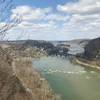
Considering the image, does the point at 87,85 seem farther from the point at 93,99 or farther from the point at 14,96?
the point at 14,96

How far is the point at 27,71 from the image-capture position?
46.2 metres

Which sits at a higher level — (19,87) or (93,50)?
(93,50)

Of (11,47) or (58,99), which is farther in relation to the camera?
(58,99)

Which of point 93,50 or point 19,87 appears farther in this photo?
point 93,50

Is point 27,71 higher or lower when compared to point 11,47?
lower

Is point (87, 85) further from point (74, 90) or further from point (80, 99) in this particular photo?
point (80, 99)

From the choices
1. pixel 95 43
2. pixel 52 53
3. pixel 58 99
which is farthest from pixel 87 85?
pixel 52 53

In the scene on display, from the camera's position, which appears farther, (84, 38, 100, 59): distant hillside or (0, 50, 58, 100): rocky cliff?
(84, 38, 100, 59): distant hillside

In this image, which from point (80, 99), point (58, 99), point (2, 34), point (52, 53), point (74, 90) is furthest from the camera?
point (52, 53)

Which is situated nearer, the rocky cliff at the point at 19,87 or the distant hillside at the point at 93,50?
the rocky cliff at the point at 19,87

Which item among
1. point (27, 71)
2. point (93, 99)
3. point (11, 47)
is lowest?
point (93, 99)

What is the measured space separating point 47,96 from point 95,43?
4013 inches

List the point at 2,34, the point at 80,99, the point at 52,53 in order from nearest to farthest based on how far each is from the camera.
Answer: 1. the point at 2,34
2. the point at 80,99
3. the point at 52,53

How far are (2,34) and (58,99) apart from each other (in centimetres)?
2969
